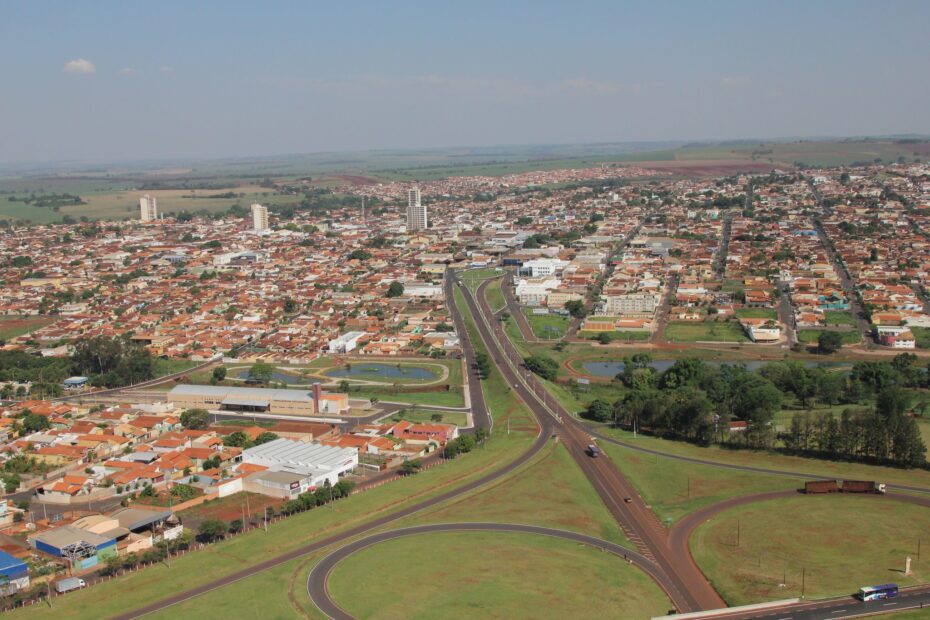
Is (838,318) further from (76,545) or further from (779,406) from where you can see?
(76,545)

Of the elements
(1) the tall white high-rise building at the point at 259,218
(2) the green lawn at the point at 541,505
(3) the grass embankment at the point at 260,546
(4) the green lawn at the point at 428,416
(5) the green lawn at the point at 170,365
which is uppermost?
(1) the tall white high-rise building at the point at 259,218

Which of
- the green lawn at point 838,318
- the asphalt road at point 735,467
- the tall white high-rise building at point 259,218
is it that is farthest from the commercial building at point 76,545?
the tall white high-rise building at point 259,218

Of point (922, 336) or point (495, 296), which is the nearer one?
point (922, 336)

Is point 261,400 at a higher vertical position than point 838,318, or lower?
lower

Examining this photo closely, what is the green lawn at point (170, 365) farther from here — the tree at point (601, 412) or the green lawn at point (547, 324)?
the tree at point (601, 412)

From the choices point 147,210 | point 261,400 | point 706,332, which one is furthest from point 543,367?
point 147,210
